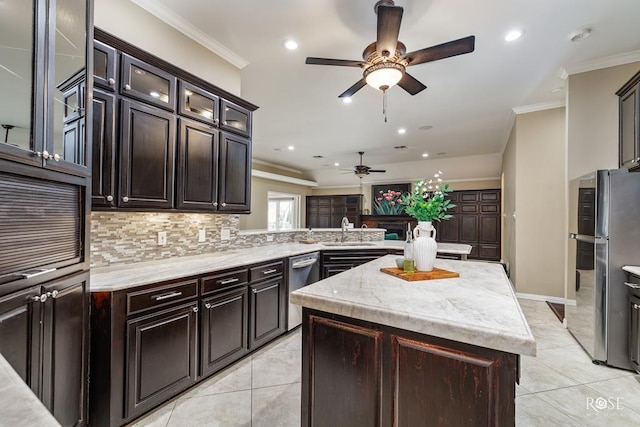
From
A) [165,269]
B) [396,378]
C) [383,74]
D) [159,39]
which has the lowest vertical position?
[396,378]

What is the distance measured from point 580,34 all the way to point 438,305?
10.3 ft

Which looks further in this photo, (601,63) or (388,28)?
(601,63)

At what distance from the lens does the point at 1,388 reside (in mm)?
498

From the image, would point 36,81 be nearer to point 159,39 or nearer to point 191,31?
point 159,39

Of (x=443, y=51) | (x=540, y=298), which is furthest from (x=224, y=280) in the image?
(x=540, y=298)

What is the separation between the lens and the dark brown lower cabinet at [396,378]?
98 centimetres

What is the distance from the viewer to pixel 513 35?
99.9 inches

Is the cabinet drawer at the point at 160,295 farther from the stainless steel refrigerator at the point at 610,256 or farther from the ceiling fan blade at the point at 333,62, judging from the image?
the stainless steel refrigerator at the point at 610,256

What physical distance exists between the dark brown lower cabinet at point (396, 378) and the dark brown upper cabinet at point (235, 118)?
2.03m

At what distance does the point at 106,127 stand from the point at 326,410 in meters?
2.17

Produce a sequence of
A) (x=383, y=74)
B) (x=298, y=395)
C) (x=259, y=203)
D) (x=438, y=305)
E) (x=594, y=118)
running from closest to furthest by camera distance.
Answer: (x=438, y=305) → (x=298, y=395) → (x=383, y=74) → (x=594, y=118) → (x=259, y=203)

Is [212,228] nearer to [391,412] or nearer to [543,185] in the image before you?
[391,412]

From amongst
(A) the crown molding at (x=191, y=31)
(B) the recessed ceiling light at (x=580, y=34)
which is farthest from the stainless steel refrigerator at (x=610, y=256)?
(A) the crown molding at (x=191, y=31)

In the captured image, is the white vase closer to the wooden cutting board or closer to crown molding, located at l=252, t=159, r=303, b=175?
the wooden cutting board
